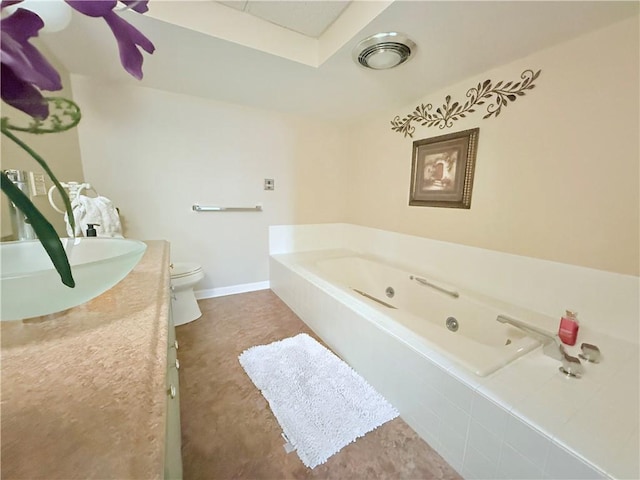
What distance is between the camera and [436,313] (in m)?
1.91

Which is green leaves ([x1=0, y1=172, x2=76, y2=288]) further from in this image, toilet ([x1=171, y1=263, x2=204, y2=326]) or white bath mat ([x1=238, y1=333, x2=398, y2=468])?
toilet ([x1=171, y1=263, x2=204, y2=326])

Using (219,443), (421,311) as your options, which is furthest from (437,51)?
(219,443)

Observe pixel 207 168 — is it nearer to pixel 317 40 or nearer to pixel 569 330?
pixel 317 40

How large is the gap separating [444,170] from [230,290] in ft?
7.64

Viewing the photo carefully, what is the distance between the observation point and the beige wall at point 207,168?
213 centimetres

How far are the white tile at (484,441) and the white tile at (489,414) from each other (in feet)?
0.07

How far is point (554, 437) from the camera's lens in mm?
800

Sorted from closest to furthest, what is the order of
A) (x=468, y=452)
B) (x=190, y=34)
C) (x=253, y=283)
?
(x=468, y=452), (x=190, y=34), (x=253, y=283)

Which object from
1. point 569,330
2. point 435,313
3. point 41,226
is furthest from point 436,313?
point 41,226

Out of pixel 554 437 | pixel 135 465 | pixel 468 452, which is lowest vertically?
pixel 468 452

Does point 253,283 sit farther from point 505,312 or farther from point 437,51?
point 437,51

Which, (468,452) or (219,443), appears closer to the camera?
(468,452)

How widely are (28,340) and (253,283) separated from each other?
95.5 inches

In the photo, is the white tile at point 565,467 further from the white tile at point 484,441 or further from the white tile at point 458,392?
the white tile at point 458,392
